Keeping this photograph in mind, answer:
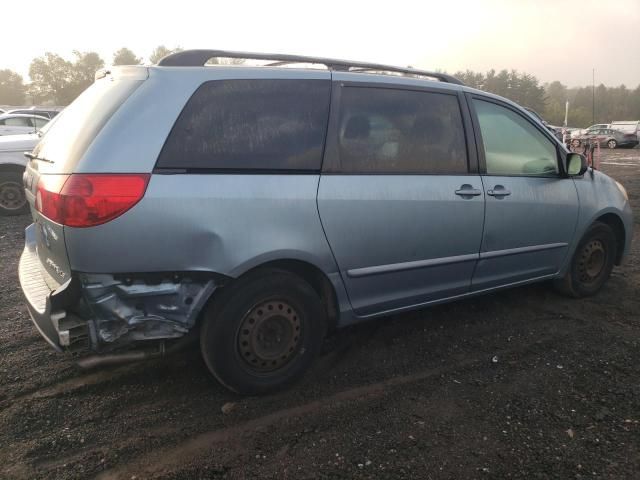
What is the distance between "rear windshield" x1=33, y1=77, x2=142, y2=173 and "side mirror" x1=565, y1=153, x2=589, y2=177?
3.33 meters

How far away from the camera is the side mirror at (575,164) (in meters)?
4.09

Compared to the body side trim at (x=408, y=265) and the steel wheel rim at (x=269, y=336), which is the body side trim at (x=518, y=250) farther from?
the steel wheel rim at (x=269, y=336)

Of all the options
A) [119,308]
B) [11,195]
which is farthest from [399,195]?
[11,195]

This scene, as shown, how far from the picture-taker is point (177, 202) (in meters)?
2.45

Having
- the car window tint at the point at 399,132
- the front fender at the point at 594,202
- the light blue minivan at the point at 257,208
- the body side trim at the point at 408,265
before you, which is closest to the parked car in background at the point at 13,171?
the light blue minivan at the point at 257,208

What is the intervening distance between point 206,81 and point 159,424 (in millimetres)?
1817

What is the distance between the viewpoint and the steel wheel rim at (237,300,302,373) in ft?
9.12

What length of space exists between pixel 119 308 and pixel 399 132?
197 centimetres

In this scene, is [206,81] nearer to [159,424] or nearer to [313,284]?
[313,284]

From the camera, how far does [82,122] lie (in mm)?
2670

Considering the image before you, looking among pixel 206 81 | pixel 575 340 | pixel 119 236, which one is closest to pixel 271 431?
pixel 119 236

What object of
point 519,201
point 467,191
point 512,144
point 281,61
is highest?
point 281,61

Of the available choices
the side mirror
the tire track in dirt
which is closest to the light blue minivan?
the tire track in dirt

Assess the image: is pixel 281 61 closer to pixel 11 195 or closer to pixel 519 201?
pixel 519 201
